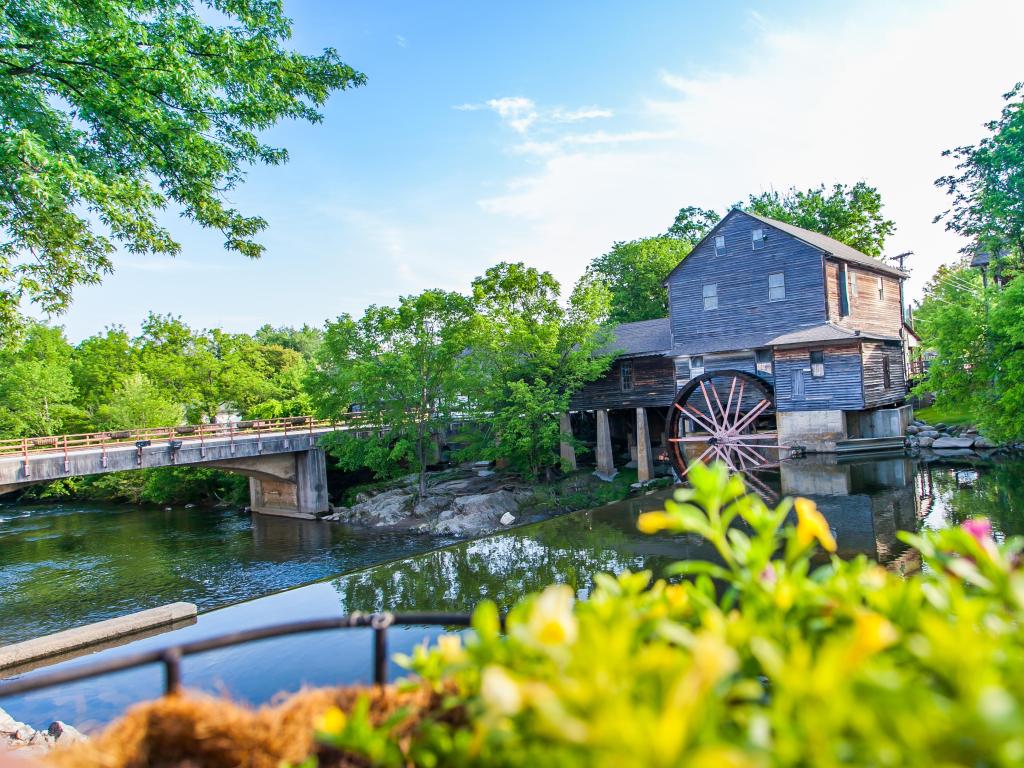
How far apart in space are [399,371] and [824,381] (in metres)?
15.5

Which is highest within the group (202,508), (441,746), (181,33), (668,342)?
(181,33)

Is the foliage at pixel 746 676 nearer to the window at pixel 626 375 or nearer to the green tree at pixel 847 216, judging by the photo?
the window at pixel 626 375

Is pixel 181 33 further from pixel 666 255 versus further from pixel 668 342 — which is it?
pixel 666 255

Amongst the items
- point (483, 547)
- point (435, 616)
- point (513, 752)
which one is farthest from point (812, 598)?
point (483, 547)

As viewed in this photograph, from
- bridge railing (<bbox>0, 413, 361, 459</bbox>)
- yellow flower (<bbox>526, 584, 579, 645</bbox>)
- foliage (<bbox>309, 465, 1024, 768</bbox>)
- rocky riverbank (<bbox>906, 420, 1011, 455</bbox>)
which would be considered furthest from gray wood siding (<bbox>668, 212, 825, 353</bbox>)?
yellow flower (<bbox>526, 584, 579, 645</bbox>)

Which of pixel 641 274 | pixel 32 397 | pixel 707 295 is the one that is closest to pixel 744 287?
pixel 707 295

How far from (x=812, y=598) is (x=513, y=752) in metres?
0.92

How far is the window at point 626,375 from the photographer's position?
88.7 ft

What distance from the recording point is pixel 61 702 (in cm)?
792

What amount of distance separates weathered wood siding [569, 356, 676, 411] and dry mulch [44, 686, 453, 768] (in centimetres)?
2507

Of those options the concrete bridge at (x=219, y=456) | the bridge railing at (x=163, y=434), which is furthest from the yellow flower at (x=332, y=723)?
the bridge railing at (x=163, y=434)

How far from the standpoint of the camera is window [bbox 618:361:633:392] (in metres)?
27.0

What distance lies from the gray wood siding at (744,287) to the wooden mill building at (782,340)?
0.13 ft

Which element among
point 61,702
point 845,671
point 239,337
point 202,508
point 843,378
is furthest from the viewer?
point 239,337
